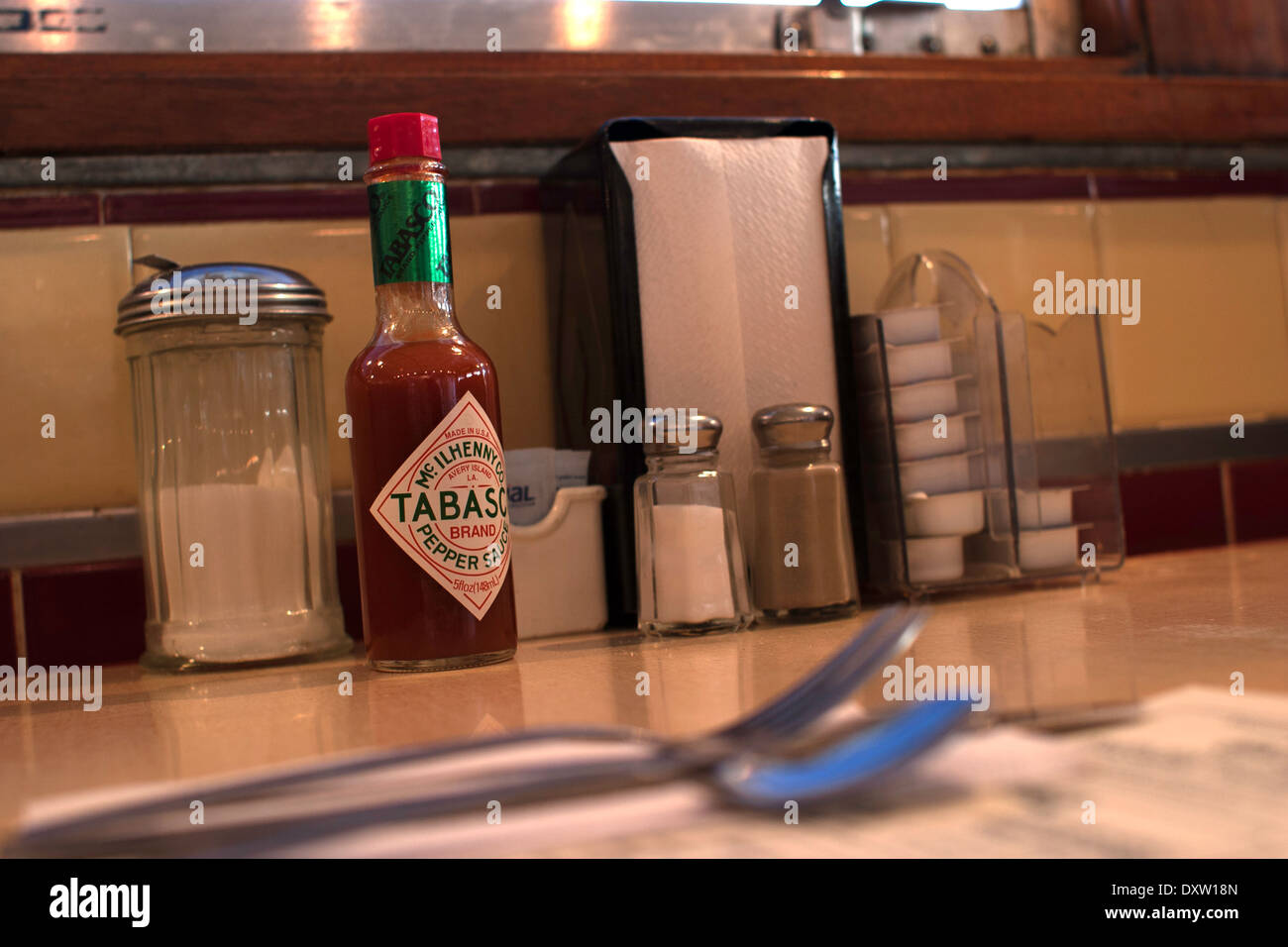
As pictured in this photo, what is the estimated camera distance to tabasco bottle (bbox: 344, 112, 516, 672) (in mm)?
710

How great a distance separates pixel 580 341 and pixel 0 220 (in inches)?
18.6

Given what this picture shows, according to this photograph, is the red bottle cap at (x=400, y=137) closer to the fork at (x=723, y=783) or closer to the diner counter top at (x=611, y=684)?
the diner counter top at (x=611, y=684)

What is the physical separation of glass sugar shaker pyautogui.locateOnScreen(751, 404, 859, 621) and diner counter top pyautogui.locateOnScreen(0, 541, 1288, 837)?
0.11ft

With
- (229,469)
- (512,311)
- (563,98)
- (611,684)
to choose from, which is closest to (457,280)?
(512,311)

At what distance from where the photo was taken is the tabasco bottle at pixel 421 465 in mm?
710

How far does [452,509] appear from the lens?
28.0 inches

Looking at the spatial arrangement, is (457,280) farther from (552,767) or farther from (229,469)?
(552,767)

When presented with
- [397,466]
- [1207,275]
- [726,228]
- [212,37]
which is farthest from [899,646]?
[1207,275]

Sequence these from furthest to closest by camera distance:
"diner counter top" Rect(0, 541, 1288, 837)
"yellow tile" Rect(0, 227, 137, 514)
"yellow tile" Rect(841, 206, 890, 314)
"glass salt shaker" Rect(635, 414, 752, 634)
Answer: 1. "yellow tile" Rect(841, 206, 890, 314)
2. "yellow tile" Rect(0, 227, 137, 514)
3. "glass salt shaker" Rect(635, 414, 752, 634)
4. "diner counter top" Rect(0, 541, 1288, 837)

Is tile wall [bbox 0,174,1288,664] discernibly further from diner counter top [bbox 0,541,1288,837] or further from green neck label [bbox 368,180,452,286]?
green neck label [bbox 368,180,452,286]

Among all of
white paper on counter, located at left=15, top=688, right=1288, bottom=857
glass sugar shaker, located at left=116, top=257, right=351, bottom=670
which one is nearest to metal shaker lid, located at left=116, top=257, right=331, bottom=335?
glass sugar shaker, located at left=116, top=257, right=351, bottom=670

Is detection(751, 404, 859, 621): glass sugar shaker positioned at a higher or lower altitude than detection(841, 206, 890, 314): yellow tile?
lower

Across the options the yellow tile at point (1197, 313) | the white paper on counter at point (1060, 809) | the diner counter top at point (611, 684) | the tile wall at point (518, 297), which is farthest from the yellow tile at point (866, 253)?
the white paper on counter at point (1060, 809)

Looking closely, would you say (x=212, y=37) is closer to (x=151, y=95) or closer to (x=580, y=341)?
(x=151, y=95)
